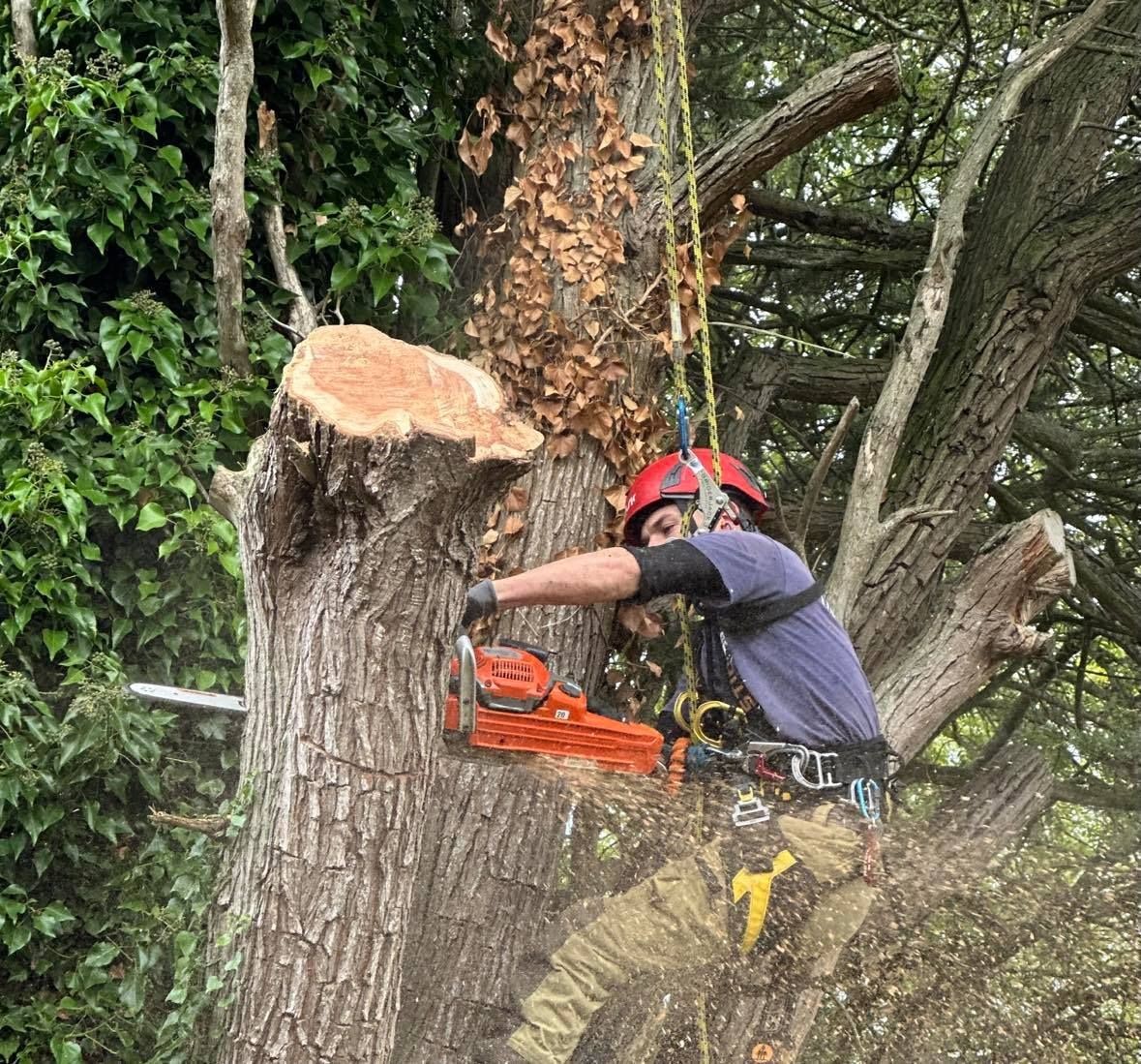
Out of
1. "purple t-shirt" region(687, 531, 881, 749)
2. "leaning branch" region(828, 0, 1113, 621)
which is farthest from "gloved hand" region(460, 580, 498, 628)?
"leaning branch" region(828, 0, 1113, 621)

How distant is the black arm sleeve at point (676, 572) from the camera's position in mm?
3176

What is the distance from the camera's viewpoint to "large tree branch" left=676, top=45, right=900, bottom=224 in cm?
429

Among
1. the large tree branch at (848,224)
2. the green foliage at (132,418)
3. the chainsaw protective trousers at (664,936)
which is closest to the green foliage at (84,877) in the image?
the green foliage at (132,418)

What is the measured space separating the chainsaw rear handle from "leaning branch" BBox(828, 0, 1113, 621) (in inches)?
73.9

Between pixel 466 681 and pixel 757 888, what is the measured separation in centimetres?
119

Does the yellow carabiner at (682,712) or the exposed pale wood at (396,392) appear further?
the yellow carabiner at (682,712)

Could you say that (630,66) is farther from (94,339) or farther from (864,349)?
(864,349)

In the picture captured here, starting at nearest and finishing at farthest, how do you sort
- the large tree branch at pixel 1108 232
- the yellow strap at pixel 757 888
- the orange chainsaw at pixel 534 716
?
the orange chainsaw at pixel 534 716 < the yellow strap at pixel 757 888 < the large tree branch at pixel 1108 232

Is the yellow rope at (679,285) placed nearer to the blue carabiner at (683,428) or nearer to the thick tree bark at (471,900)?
the blue carabiner at (683,428)

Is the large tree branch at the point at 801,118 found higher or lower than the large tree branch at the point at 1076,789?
higher

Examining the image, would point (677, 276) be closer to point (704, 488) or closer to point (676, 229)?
point (676, 229)

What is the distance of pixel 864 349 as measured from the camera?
6801mm

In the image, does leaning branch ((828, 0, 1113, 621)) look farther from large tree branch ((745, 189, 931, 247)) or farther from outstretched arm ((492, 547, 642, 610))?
large tree branch ((745, 189, 931, 247))

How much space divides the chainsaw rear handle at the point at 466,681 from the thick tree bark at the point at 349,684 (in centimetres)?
18
